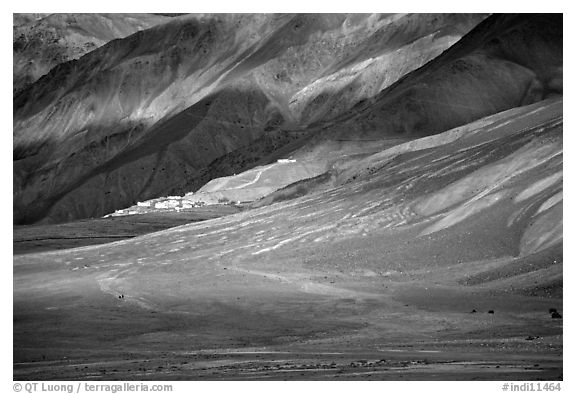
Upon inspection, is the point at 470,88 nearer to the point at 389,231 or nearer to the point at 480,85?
the point at 480,85

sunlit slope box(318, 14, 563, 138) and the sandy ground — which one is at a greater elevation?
sunlit slope box(318, 14, 563, 138)

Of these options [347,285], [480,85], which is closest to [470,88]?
[480,85]

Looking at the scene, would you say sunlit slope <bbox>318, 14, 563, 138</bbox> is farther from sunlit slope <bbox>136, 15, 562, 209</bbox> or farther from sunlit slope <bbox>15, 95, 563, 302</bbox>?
sunlit slope <bbox>15, 95, 563, 302</bbox>

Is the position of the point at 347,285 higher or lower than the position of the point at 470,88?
lower

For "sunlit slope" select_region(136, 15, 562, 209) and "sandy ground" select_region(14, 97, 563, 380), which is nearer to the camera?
"sandy ground" select_region(14, 97, 563, 380)

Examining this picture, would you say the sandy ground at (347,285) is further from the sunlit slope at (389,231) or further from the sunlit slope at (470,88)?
the sunlit slope at (470,88)

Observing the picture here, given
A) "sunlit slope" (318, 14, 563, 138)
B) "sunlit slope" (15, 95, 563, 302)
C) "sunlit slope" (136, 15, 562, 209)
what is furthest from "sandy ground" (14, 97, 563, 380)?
"sunlit slope" (318, 14, 563, 138)

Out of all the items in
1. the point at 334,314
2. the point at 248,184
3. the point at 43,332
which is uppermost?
the point at 248,184

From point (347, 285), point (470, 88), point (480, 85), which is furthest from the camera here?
point (480, 85)
